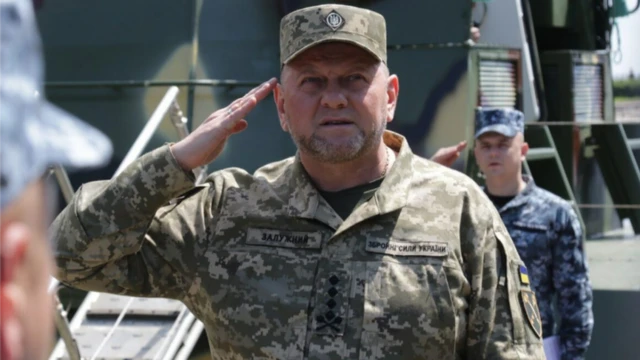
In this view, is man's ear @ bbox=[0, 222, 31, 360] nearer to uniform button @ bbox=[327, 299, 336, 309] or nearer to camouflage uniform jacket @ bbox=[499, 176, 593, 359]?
uniform button @ bbox=[327, 299, 336, 309]

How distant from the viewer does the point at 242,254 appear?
2.12m

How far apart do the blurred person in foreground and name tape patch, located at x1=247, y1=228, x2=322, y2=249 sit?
1609 millimetres

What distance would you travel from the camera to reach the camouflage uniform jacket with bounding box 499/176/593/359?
141 inches

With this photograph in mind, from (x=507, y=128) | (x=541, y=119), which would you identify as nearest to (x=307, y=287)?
(x=507, y=128)

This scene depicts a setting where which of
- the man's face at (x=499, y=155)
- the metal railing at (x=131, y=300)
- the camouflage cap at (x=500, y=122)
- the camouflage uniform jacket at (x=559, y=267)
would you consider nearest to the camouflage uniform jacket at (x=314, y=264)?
the metal railing at (x=131, y=300)

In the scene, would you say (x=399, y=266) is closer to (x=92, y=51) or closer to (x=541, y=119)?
(x=92, y=51)

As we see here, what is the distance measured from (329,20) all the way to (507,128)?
2.00 meters

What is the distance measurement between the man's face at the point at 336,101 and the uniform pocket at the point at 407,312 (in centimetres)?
26

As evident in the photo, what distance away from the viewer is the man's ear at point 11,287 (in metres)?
0.47

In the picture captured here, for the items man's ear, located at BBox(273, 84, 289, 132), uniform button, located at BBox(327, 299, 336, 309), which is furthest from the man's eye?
uniform button, located at BBox(327, 299, 336, 309)

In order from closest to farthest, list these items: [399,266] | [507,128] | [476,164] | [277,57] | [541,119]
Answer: [399,266] → [507,128] → [476,164] → [277,57] → [541,119]

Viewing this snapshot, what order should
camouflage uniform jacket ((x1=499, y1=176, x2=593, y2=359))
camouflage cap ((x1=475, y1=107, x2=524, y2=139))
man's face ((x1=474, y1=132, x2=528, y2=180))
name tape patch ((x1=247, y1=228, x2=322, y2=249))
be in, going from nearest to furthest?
name tape patch ((x1=247, y1=228, x2=322, y2=249))
camouflage uniform jacket ((x1=499, y1=176, x2=593, y2=359))
man's face ((x1=474, y1=132, x2=528, y2=180))
camouflage cap ((x1=475, y1=107, x2=524, y2=139))

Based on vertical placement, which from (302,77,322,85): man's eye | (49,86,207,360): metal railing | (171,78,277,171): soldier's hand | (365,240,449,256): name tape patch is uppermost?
(302,77,322,85): man's eye

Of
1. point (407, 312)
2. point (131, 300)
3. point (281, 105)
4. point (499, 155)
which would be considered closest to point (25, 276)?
point (407, 312)
